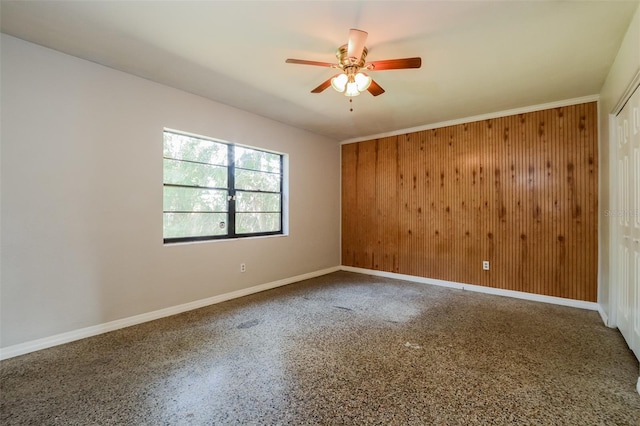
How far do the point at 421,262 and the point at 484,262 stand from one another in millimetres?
911

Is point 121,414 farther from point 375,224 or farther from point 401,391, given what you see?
point 375,224

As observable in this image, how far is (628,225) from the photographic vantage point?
7.81 feet

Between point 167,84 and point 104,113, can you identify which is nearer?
point 104,113

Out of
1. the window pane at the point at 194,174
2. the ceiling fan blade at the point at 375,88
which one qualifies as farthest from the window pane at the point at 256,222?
the ceiling fan blade at the point at 375,88

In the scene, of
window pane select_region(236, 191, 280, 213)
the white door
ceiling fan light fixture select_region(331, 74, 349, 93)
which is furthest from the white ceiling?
window pane select_region(236, 191, 280, 213)

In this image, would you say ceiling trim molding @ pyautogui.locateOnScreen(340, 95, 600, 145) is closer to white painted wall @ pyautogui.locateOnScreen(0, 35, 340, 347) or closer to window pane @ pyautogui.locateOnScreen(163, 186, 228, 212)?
white painted wall @ pyautogui.locateOnScreen(0, 35, 340, 347)

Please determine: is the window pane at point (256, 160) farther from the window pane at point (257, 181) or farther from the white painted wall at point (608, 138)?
the white painted wall at point (608, 138)

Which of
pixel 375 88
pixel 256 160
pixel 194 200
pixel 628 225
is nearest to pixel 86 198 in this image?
pixel 194 200

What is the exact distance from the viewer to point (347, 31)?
2195mm

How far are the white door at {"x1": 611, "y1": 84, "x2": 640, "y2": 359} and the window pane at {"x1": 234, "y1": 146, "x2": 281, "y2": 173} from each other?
12.9 ft

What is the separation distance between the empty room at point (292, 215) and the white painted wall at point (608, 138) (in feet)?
0.11

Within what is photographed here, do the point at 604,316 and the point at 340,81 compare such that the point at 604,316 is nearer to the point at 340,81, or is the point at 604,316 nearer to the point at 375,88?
the point at 375,88

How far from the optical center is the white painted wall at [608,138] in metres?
2.11

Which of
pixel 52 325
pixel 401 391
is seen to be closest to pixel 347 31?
pixel 401 391
